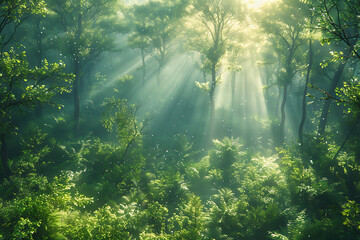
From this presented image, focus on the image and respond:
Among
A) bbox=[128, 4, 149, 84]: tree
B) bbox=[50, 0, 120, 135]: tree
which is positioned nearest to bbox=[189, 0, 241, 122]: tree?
bbox=[50, 0, 120, 135]: tree

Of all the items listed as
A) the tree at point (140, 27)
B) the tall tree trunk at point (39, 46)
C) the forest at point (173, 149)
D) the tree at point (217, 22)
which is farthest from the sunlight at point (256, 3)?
the tall tree trunk at point (39, 46)

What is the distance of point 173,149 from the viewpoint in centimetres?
1530

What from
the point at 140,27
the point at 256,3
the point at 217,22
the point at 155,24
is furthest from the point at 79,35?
the point at 256,3

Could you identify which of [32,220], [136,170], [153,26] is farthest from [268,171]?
[153,26]

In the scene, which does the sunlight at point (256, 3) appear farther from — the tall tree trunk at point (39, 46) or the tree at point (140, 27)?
the tall tree trunk at point (39, 46)

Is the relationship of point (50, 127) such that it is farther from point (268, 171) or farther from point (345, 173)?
point (345, 173)

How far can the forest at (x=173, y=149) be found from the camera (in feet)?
17.8

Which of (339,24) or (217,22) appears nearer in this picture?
(339,24)

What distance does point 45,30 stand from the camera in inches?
679

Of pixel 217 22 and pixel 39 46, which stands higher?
pixel 217 22

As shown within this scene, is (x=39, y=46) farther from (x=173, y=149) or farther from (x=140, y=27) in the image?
(x=173, y=149)

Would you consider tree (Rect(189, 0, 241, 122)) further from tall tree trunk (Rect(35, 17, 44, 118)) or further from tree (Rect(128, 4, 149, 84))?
tall tree trunk (Rect(35, 17, 44, 118))

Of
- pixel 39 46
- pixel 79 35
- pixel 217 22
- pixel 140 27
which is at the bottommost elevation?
pixel 79 35

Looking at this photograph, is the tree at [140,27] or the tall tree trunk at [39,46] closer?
the tall tree trunk at [39,46]
